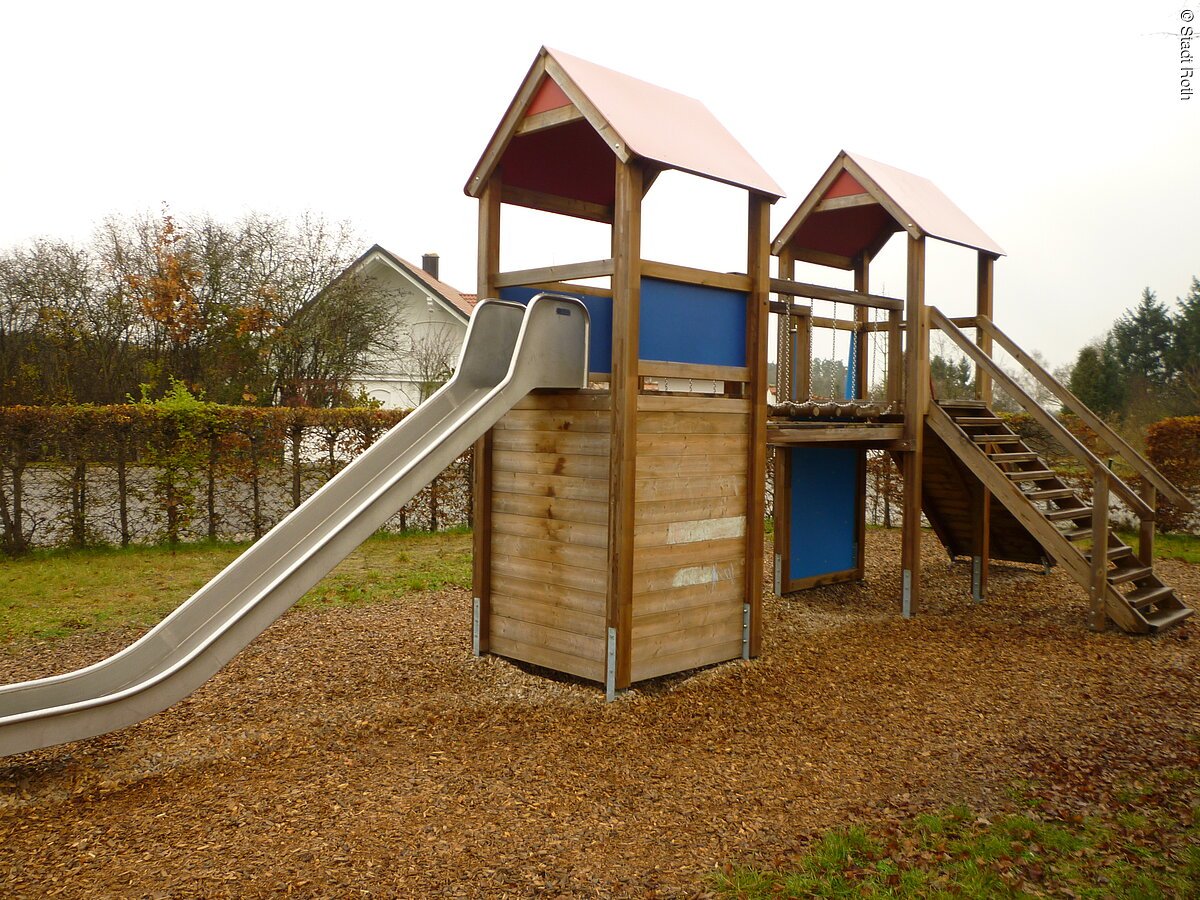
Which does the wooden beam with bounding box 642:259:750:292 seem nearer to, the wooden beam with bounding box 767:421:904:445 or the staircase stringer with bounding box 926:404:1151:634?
the wooden beam with bounding box 767:421:904:445

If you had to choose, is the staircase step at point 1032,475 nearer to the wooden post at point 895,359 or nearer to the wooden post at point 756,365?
the wooden post at point 895,359

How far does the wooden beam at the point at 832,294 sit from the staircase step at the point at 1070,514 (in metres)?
2.44

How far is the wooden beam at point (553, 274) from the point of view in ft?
19.0

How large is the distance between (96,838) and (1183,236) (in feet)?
113

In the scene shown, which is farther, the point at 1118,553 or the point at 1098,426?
the point at 1098,426

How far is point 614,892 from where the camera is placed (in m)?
3.44

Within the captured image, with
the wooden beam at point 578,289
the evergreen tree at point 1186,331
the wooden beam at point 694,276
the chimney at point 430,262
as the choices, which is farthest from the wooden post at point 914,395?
the evergreen tree at point 1186,331

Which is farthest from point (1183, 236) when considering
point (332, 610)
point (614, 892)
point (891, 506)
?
point (614, 892)

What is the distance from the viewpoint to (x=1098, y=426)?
832 cm

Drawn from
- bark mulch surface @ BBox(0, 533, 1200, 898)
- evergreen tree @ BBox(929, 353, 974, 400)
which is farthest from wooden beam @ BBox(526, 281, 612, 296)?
evergreen tree @ BBox(929, 353, 974, 400)

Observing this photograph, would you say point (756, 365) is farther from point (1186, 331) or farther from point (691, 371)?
point (1186, 331)

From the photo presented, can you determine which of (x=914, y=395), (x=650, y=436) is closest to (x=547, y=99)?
(x=650, y=436)

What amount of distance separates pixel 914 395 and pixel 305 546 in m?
5.68

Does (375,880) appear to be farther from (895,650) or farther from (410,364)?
(410,364)
